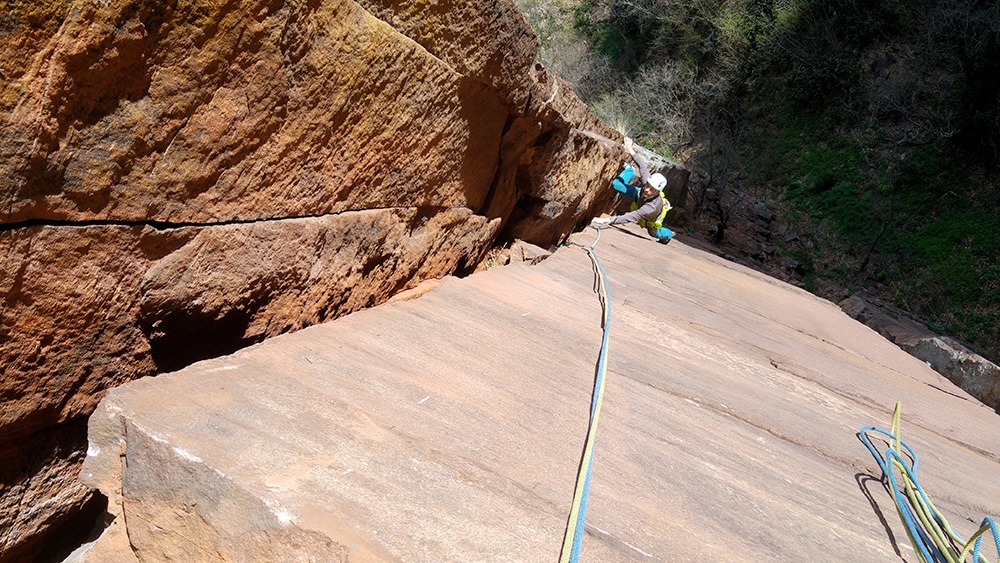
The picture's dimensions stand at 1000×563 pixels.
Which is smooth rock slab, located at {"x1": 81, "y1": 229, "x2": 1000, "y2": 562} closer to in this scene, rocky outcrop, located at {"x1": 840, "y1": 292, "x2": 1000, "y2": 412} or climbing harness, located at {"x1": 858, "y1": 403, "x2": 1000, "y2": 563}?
climbing harness, located at {"x1": 858, "y1": 403, "x2": 1000, "y2": 563}

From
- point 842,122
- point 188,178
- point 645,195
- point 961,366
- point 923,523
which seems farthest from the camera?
point 842,122

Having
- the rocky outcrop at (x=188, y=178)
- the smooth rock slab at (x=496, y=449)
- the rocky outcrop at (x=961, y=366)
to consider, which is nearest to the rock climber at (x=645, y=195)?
the rocky outcrop at (x=961, y=366)

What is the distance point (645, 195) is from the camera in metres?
7.21

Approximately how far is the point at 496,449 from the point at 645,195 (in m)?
5.97

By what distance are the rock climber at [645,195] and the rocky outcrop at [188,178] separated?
4748 mm

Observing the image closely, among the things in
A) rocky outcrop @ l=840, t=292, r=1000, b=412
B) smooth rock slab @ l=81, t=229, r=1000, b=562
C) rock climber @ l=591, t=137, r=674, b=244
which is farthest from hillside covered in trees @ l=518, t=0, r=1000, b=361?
smooth rock slab @ l=81, t=229, r=1000, b=562

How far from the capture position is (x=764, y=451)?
86.3 inches

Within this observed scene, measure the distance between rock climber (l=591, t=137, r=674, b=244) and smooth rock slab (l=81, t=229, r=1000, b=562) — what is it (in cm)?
379

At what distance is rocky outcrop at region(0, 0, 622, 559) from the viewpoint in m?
1.15

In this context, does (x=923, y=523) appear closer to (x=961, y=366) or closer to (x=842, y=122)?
(x=961, y=366)

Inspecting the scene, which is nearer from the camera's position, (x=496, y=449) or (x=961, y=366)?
(x=496, y=449)

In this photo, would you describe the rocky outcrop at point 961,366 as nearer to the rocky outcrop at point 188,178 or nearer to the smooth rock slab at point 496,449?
the smooth rock slab at point 496,449

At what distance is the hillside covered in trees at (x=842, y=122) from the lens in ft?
40.8

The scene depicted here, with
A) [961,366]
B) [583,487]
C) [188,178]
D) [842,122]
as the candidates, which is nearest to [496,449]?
[583,487]
